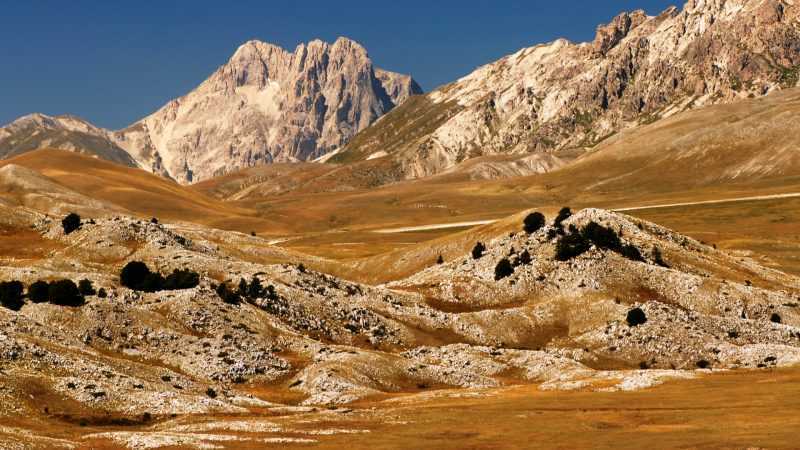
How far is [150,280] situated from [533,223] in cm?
7322

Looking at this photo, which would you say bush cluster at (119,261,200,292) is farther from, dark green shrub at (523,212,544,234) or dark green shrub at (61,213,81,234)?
dark green shrub at (523,212,544,234)

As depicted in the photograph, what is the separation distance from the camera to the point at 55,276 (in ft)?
365

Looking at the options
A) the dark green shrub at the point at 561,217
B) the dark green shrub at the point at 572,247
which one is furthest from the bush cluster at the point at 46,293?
the dark green shrub at the point at 561,217

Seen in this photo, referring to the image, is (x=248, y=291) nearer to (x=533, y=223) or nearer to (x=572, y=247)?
(x=572, y=247)

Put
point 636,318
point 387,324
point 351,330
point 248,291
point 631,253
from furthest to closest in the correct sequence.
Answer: point 631,253 → point 387,324 → point 636,318 → point 351,330 → point 248,291

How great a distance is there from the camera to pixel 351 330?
403 ft

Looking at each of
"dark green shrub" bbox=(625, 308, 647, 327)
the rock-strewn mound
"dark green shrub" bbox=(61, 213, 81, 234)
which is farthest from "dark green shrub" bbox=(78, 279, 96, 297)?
"dark green shrub" bbox=(625, 308, 647, 327)

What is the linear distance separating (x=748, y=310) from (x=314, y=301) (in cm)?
6475

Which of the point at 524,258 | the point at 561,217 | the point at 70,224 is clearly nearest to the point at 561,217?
the point at 561,217

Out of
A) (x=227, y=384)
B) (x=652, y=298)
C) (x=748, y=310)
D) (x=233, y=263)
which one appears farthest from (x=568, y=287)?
(x=227, y=384)

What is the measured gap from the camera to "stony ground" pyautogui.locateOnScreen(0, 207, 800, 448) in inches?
3204

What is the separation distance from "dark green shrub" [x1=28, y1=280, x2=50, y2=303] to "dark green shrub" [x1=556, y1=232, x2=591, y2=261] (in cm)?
7804

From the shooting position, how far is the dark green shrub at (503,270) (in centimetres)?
14950

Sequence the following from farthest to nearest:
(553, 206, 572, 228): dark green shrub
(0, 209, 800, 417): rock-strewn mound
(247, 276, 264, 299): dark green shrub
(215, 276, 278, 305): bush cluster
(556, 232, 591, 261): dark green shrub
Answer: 1. (553, 206, 572, 228): dark green shrub
2. (556, 232, 591, 261): dark green shrub
3. (247, 276, 264, 299): dark green shrub
4. (215, 276, 278, 305): bush cluster
5. (0, 209, 800, 417): rock-strewn mound
